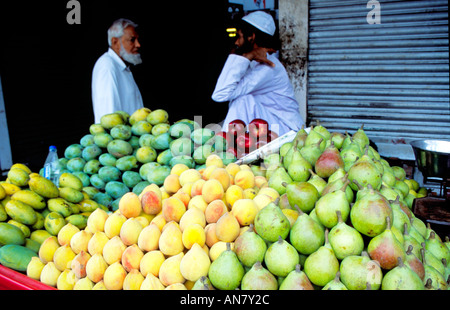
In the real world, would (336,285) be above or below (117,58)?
below

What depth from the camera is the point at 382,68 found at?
4828mm

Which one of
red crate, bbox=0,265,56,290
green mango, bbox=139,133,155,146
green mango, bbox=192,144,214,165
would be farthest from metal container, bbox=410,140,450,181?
red crate, bbox=0,265,56,290

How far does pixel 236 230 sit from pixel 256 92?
10.2 feet

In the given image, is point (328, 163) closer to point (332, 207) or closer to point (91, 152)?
point (332, 207)

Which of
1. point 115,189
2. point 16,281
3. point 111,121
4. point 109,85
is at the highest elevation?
point 109,85

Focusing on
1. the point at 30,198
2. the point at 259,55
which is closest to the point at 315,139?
the point at 30,198

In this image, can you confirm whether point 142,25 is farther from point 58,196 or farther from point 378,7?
point 58,196

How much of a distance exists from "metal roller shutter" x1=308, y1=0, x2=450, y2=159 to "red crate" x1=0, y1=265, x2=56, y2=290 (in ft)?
14.9

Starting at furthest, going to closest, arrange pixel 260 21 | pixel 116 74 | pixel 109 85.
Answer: pixel 116 74 < pixel 109 85 < pixel 260 21

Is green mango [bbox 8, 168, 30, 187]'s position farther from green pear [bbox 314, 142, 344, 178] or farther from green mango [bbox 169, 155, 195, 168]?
green pear [bbox 314, 142, 344, 178]

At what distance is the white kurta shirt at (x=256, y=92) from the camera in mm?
4090

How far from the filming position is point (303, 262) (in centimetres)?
140

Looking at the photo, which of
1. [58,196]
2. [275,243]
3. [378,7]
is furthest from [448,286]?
[378,7]

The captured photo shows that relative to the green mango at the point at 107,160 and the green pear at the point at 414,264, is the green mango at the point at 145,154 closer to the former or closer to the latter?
the green mango at the point at 107,160
